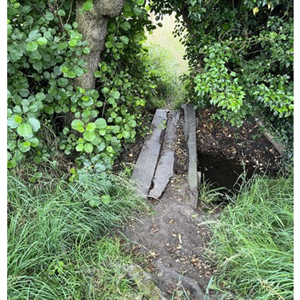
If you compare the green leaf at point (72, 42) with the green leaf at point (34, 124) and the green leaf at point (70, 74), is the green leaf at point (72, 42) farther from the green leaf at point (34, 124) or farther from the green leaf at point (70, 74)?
the green leaf at point (34, 124)

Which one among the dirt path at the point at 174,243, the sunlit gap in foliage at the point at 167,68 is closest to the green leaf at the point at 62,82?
the dirt path at the point at 174,243

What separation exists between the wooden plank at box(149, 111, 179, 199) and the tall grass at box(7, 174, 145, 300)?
1.30 ft

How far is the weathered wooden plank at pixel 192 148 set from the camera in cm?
309

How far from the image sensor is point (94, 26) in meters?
2.71

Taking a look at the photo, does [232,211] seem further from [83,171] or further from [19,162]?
[19,162]

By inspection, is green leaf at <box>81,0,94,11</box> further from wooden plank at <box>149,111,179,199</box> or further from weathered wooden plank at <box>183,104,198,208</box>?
weathered wooden plank at <box>183,104,198,208</box>

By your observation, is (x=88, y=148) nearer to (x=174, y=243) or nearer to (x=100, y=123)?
(x=100, y=123)

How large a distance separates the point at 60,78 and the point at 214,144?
8.16 feet

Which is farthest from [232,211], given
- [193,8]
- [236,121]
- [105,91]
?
[193,8]

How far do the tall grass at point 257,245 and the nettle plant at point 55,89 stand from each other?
1.26 metres

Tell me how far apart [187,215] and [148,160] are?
0.94 m

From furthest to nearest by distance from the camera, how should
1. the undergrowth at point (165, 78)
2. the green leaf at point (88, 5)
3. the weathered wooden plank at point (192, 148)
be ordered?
the undergrowth at point (165, 78), the weathered wooden plank at point (192, 148), the green leaf at point (88, 5)

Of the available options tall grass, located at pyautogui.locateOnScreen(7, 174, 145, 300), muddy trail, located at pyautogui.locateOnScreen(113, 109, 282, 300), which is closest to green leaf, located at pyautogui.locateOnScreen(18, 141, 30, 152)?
tall grass, located at pyautogui.locateOnScreen(7, 174, 145, 300)

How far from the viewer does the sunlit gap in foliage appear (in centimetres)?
548
